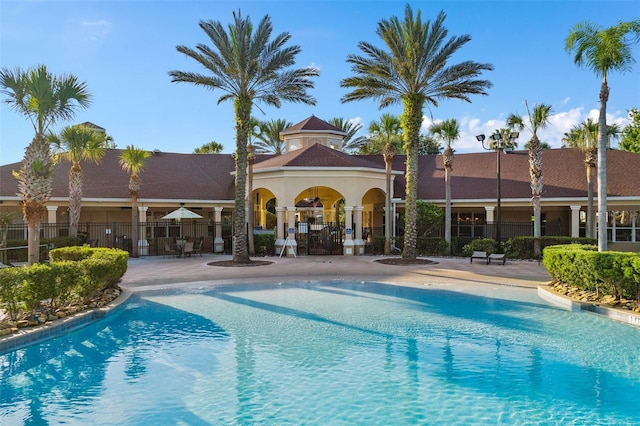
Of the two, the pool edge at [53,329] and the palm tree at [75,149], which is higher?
the palm tree at [75,149]

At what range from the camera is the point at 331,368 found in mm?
8172

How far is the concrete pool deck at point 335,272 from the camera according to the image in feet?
55.8

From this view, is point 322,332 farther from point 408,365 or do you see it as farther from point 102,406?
point 102,406

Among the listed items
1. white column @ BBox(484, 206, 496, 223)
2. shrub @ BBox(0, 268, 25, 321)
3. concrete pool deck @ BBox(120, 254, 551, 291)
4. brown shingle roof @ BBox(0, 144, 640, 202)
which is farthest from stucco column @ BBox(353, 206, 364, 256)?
shrub @ BBox(0, 268, 25, 321)

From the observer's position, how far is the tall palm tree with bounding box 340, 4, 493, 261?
21297mm

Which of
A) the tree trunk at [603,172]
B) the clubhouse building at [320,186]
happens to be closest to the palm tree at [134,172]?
the clubhouse building at [320,186]

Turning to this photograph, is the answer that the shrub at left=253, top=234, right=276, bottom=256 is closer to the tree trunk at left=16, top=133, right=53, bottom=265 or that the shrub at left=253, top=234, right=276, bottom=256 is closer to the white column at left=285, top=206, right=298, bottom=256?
the white column at left=285, top=206, right=298, bottom=256

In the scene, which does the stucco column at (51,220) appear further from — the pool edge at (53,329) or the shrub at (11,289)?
the shrub at (11,289)

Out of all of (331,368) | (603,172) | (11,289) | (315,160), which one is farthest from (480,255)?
(11,289)

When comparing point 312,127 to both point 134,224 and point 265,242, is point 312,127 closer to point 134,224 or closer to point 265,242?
point 265,242

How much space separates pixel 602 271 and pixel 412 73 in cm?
1339

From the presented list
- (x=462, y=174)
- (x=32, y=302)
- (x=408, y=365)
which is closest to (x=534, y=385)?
(x=408, y=365)

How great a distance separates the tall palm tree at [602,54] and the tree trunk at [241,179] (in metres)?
14.3

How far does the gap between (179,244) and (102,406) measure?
63.6ft
